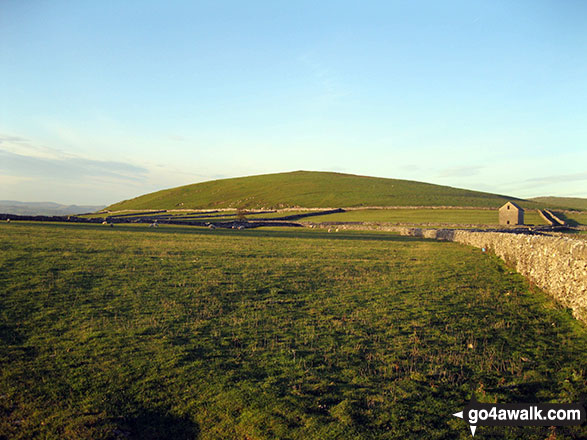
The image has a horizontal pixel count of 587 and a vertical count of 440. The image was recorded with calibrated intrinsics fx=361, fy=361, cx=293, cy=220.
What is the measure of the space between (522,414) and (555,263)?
1036 centimetres

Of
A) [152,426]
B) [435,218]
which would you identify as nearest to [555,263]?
[152,426]

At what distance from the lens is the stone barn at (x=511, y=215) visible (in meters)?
62.8

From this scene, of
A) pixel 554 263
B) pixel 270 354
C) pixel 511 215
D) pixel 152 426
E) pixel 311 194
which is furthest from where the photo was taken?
pixel 311 194

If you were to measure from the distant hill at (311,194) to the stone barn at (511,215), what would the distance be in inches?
1381

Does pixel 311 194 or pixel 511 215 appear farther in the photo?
pixel 311 194

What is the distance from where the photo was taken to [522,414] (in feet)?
24.2

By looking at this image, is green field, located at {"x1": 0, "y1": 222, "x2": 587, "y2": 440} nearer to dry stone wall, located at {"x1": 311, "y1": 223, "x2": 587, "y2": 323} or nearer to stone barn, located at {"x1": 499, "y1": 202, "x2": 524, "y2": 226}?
dry stone wall, located at {"x1": 311, "y1": 223, "x2": 587, "y2": 323}

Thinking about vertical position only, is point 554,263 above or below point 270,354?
above

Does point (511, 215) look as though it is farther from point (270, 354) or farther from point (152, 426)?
point (152, 426)

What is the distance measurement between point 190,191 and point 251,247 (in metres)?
149

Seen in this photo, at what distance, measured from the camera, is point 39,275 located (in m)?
16.6

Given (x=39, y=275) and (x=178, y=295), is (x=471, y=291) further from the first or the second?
(x=39, y=275)

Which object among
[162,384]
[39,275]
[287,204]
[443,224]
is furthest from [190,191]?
[162,384]

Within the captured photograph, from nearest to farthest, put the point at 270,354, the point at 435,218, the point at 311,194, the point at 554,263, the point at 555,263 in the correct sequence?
the point at 270,354
the point at 555,263
the point at 554,263
the point at 435,218
the point at 311,194
